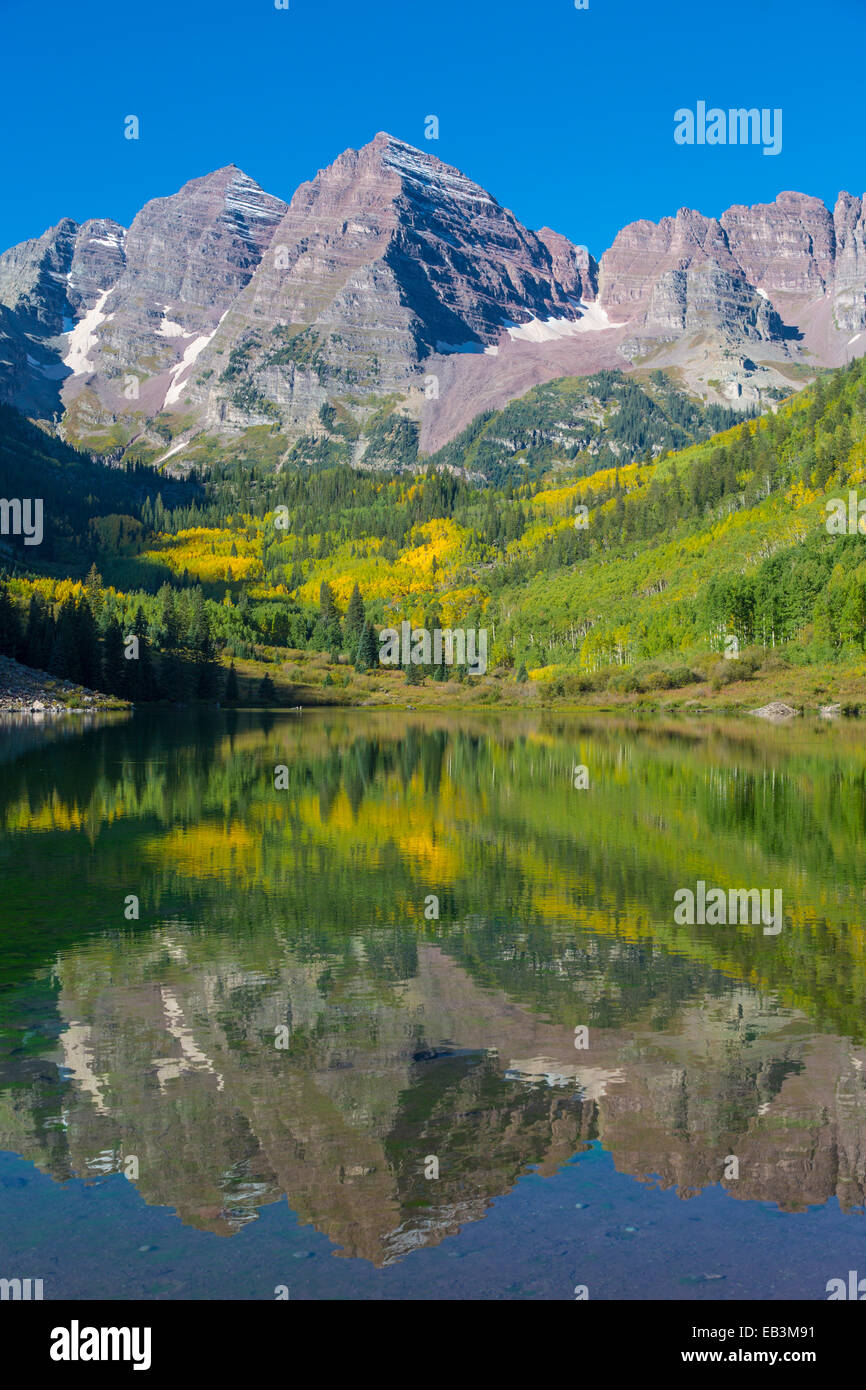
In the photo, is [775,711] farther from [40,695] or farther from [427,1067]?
[427,1067]

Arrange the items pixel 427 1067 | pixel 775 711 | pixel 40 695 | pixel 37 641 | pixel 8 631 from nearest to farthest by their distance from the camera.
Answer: pixel 427 1067 → pixel 775 711 → pixel 40 695 → pixel 8 631 → pixel 37 641

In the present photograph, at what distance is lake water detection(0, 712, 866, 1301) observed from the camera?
12523 millimetres

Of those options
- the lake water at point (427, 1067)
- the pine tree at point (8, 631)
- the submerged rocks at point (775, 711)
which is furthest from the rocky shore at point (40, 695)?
the lake water at point (427, 1067)

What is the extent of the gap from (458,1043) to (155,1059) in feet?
17.2

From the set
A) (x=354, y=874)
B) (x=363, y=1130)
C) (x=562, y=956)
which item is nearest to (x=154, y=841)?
(x=354, y=874)

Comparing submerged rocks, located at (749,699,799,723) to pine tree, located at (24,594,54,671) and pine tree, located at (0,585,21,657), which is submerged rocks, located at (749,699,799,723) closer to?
pine tree, located at (24,594,54,671)

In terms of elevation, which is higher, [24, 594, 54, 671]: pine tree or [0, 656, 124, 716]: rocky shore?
[24, 594, 54, 671]: pine tree

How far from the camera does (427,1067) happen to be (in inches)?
710

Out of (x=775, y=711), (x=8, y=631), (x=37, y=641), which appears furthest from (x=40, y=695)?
(x=775, y=711)

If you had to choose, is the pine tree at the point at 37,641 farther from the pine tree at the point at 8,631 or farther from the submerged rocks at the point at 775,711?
the submerged rocks at the point at 775,711

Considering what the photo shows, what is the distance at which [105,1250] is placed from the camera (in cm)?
1244

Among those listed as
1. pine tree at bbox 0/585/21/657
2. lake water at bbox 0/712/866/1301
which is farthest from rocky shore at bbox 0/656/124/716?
lake water at bbox 0/712/866/1301

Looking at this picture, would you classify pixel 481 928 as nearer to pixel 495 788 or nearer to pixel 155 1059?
pixel 155 1059

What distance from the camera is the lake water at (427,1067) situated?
1252 centimetres
